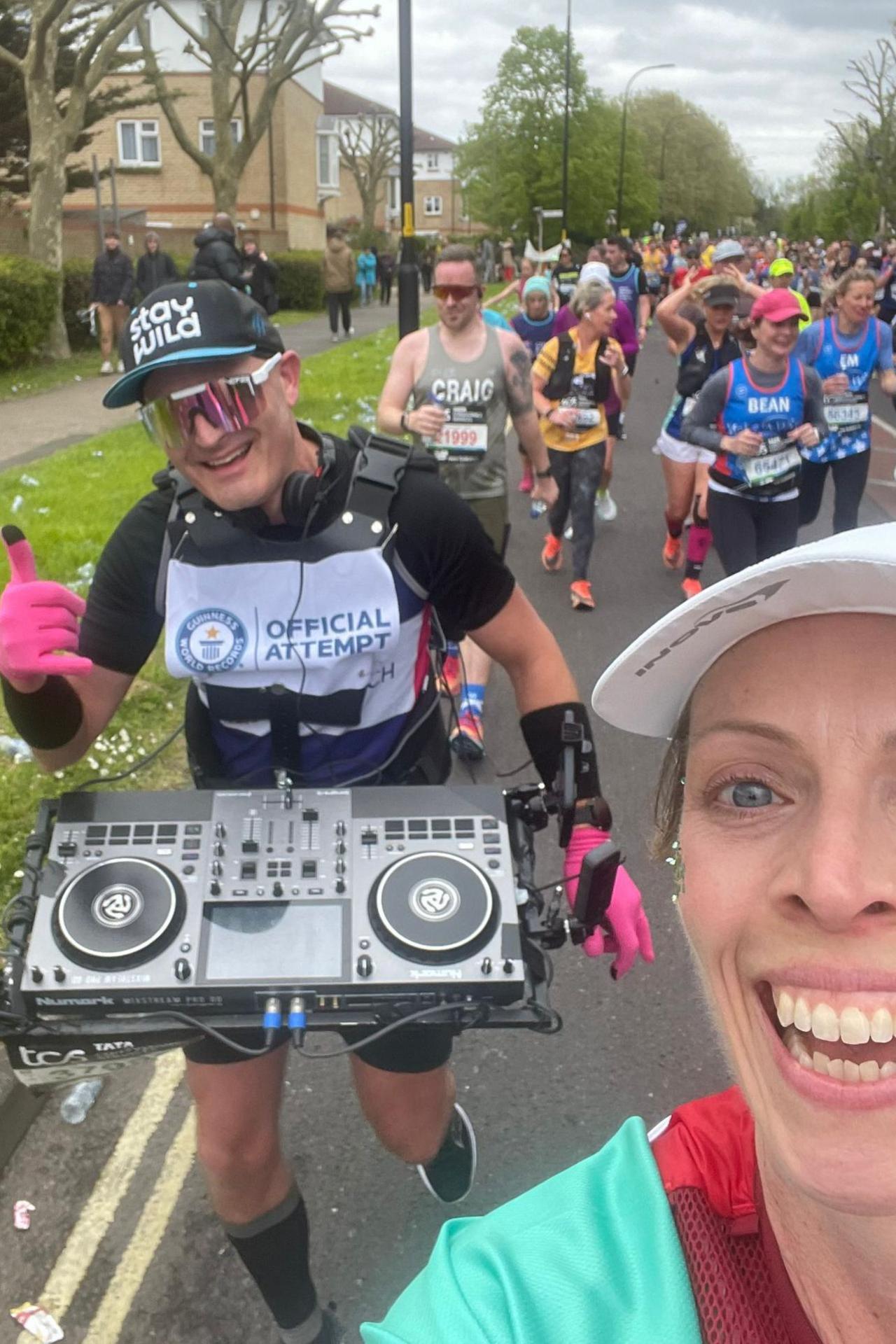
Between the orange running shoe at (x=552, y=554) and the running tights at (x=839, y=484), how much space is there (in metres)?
1.93

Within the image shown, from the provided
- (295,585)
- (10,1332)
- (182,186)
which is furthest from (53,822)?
(182,186)

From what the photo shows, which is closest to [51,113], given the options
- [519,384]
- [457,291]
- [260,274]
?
[260,274]

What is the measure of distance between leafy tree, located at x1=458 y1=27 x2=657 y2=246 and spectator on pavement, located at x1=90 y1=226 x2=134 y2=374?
50.8 metres

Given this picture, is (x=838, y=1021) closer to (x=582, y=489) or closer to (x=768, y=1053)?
(x=768, y=1053)

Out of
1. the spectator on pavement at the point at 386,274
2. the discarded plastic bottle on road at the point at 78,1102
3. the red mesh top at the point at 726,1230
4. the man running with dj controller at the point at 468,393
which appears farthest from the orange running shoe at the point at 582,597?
the spectator on pavement at the point at 386,274

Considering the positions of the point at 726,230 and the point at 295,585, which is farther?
the point at 726,230

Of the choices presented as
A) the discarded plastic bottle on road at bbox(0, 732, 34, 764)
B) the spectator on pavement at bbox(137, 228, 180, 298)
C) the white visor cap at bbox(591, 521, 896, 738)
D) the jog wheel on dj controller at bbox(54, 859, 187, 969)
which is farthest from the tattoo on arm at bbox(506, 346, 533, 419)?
the spectator on pavement at bbox(137, 228, 180, 298)

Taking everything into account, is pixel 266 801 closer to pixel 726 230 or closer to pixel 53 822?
pixel 53 822

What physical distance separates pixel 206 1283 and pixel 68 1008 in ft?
4.36

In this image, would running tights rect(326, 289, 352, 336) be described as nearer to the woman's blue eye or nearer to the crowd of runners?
the crowd of runners

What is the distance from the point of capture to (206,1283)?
2.66 metres

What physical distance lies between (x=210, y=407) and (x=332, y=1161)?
209 centimetres

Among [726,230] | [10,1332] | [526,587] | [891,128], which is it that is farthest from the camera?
[726,230]

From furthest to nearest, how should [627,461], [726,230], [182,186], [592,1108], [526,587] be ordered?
[726,230], [182,186], [627,461], [526,587], [592,1108]
